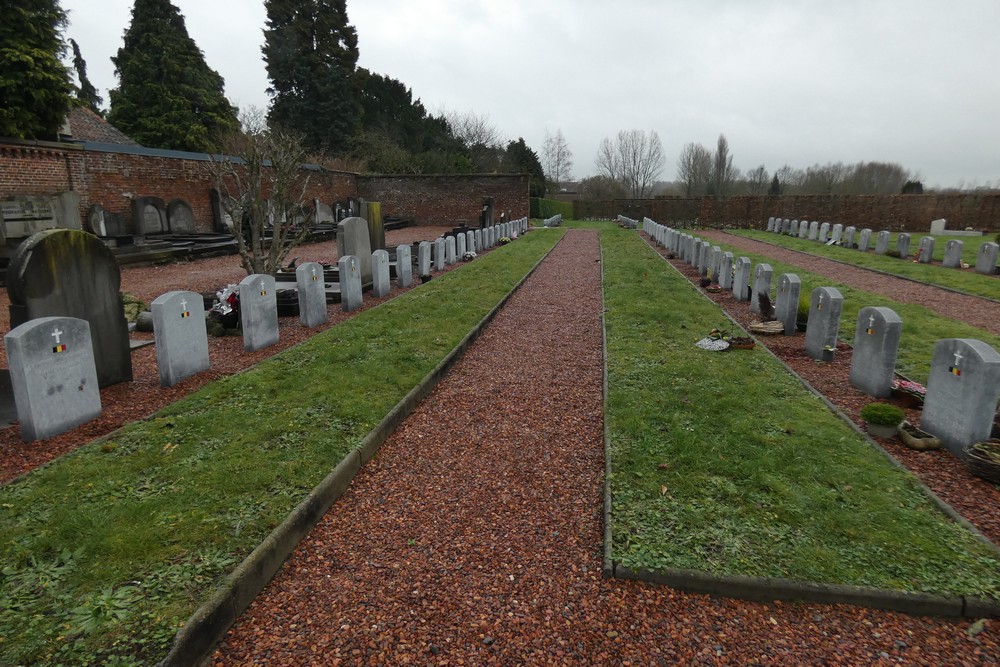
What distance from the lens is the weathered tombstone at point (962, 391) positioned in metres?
4.28

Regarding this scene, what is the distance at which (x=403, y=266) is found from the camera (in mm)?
12812

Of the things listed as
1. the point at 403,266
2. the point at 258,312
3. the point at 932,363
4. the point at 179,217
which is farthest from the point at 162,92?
the point at 932,363

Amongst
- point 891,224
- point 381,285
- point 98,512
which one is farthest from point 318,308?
point 891,224

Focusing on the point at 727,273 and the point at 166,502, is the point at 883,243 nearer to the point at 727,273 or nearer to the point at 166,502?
the point at 727,273

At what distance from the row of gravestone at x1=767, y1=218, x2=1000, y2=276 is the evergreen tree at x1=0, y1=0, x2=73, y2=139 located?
27046 millimetres

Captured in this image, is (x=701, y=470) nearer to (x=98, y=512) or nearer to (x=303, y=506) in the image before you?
(x=303, y=506)

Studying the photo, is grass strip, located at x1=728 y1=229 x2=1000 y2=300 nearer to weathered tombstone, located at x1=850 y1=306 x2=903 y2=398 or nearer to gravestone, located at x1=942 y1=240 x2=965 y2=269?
gravestone, located at x1=942 y1=240 x2=965 y2=269

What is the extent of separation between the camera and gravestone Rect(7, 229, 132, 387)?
5.18 metres

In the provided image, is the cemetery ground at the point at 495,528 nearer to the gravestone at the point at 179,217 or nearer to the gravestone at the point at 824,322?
the gravestone at the point at 824,322

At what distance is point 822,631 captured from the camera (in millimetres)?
2758

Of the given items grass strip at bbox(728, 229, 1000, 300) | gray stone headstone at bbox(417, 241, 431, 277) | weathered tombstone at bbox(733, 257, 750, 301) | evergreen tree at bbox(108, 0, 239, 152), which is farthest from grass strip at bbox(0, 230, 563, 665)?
evergreen tree at bbox(108, 0, 239, 152)

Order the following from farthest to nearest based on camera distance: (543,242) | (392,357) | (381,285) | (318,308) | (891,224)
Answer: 1. (891,224)
2. (543,242)
3. (381,285)
4. (318,308)
5. (392,357)

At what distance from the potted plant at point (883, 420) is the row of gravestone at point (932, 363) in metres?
0.29

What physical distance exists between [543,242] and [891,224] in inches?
797
